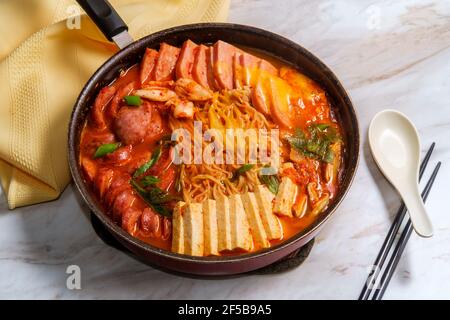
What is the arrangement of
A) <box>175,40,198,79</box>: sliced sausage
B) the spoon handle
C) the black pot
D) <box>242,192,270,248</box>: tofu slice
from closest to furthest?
1. the black pot
2. <box>242,192,270,248</box>: tofu slice
3. the spoon handle
4. <box>175,40,198,79</box>: sliced sausage

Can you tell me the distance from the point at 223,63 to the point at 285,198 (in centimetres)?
82

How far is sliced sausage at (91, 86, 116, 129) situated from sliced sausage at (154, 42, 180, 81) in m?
0.25

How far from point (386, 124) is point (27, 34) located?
2182 mm

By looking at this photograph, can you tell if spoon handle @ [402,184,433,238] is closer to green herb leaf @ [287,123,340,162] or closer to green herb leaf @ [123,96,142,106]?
green herb leaf @ [287,123,340,162]

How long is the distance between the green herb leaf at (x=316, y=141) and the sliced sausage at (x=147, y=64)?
84 cm

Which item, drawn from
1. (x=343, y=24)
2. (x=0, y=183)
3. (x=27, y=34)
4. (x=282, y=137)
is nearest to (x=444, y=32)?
(x=343, y=24)

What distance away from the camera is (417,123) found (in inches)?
138

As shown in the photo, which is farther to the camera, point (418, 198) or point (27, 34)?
point (27, 34)

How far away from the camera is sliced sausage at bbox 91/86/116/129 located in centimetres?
304

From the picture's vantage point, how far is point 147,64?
318 centimetres

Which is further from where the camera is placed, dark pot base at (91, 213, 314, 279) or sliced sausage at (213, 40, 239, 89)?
sliced sausage at (213, 40, 239, 89)

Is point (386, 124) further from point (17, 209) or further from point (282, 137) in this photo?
point (17, 209)

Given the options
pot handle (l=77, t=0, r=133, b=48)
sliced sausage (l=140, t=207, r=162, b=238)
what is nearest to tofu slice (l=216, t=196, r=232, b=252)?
sliced sausage (l=140, t=207, r=162, b=238)

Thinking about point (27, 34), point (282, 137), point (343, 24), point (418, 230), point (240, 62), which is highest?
point (27, 34)
